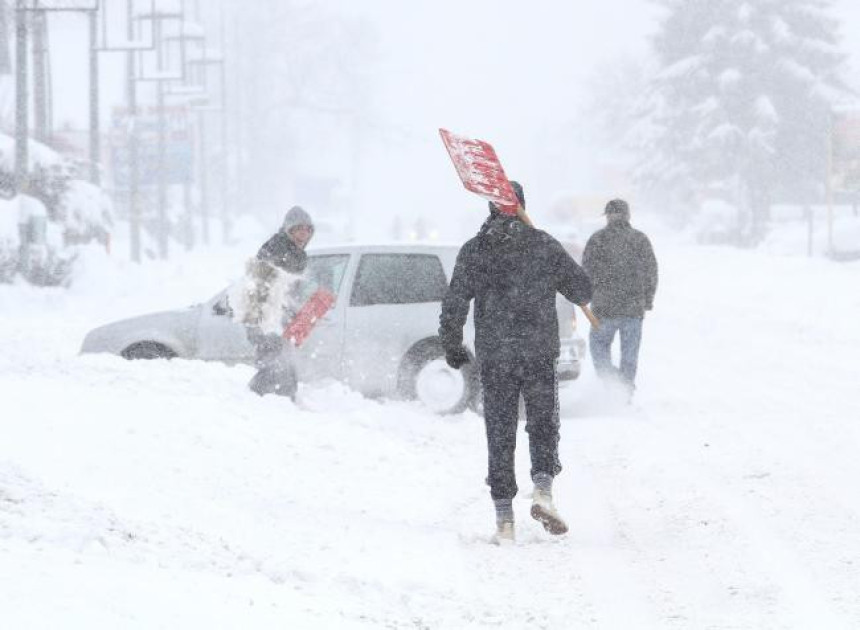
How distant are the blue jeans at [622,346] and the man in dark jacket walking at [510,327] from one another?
557 cm

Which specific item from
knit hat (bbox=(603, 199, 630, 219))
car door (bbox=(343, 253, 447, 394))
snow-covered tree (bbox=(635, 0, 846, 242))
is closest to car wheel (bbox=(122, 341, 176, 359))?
car door (bbox=(343, 253, 447, 394))

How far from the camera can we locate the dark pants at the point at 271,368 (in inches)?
449

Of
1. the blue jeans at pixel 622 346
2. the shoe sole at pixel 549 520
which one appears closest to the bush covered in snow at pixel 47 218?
the blue jeans at pixel 622 346

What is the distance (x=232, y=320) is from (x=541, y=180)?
124m

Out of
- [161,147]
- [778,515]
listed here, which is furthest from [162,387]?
[161,147]

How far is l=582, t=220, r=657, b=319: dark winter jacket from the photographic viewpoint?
13086 mm

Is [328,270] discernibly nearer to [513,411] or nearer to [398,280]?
[398,280]

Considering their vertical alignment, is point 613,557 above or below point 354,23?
below

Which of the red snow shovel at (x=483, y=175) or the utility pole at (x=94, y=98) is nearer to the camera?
the red snow shovel at (x=483, y=175)

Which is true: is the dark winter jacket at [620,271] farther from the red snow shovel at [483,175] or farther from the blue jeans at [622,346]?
the red snow shovel at [483,175]

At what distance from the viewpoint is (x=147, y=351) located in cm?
1278

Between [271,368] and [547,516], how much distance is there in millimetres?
4408

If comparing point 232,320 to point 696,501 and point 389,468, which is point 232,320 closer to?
point 389,468

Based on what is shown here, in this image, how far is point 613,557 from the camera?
7.18 meters
